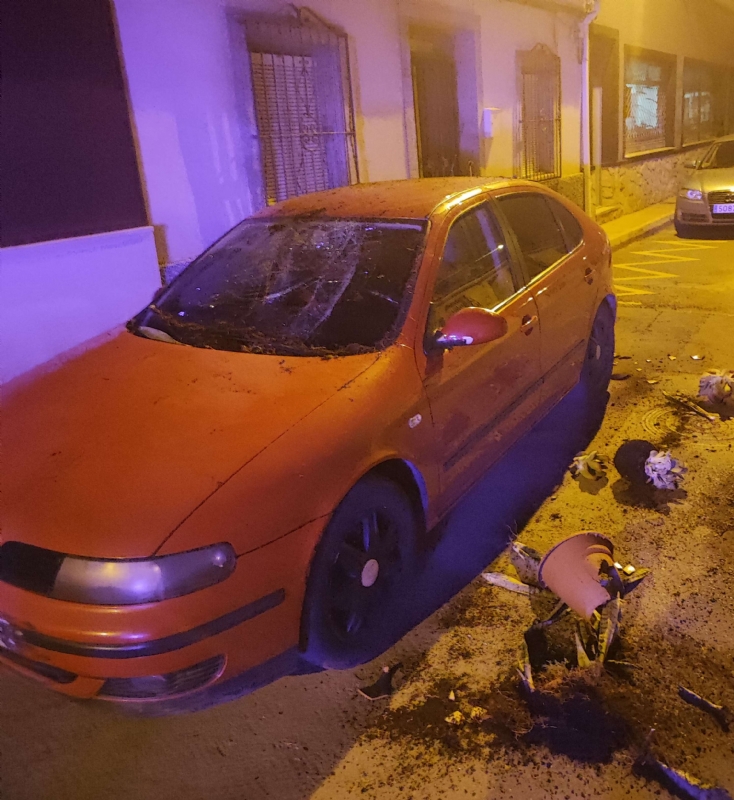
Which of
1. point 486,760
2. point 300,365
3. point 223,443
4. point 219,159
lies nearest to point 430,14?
point 219,159

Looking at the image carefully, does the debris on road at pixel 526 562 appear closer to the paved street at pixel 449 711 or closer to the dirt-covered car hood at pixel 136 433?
the paved street at pixel 449 711

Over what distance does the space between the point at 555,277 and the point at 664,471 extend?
1241 millimetres

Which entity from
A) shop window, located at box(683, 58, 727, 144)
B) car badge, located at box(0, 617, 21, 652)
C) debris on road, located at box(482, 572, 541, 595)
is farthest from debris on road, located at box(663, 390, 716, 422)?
shop window, located at box(683, 58, 727, 144)

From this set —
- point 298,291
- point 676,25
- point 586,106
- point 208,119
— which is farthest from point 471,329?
point 676,25

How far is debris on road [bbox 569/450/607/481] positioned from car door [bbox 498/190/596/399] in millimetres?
429

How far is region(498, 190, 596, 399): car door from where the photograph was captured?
381 cm

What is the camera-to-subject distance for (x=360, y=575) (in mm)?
2625

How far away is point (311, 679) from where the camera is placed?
276 centimetres

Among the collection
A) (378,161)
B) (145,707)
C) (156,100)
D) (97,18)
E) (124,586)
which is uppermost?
(97,18)

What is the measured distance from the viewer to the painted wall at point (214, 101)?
5871mm

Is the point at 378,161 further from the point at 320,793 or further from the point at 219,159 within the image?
the point at 320,793

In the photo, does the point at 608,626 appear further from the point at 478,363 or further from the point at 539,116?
the point at 539,116

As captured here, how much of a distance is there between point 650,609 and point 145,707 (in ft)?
6.71

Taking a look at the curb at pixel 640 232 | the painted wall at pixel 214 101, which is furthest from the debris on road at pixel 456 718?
the curb at pixel 640 232
